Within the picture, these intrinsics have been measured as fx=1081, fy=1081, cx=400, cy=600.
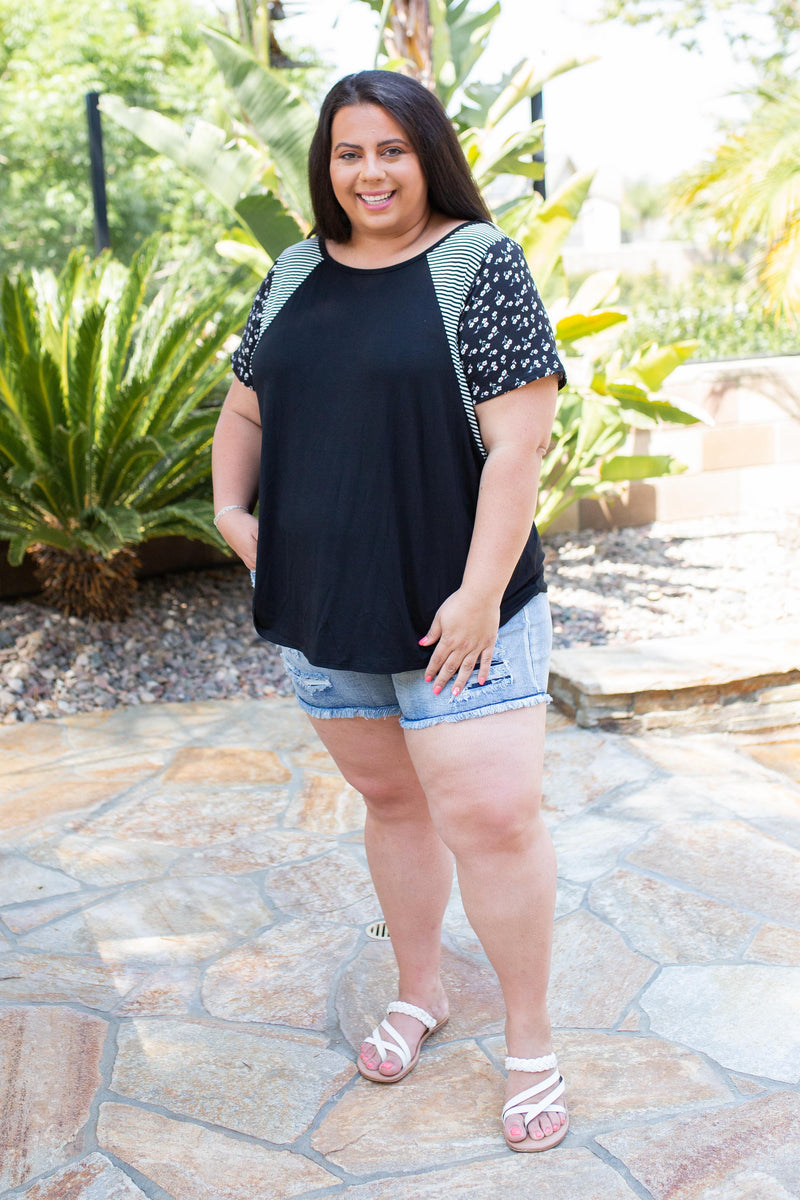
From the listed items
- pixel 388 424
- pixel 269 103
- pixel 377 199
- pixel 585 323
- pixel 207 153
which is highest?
pixel 269 103

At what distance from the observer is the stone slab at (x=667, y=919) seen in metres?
2.45

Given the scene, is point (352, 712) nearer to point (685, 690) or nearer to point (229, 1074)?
point (229, 1074)

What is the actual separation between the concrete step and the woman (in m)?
2.02

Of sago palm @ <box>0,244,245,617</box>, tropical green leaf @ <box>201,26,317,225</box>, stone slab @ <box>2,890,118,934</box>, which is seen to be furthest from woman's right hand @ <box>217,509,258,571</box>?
tropical green leaf @ <box>201,26,317,225</box>

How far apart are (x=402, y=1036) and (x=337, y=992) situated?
1.01 ft

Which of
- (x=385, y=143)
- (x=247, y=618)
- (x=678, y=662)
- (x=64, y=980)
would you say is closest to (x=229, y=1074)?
(x=64, y=980)

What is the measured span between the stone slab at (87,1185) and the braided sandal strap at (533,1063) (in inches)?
25.2

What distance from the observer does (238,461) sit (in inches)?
75.8

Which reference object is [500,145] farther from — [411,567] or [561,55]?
[411,567]

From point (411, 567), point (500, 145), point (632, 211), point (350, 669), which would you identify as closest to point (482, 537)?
point (411, 567)

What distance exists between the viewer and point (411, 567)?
163 centimetres

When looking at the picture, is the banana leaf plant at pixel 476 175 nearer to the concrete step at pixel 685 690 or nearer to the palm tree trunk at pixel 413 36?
the palm tree trunk at pixel 413 36

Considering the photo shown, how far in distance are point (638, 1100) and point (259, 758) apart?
199 cm

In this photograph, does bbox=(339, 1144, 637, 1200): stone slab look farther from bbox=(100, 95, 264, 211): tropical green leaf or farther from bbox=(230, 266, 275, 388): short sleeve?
bbox=(100, 95, 264, 211): tropical green leaf
